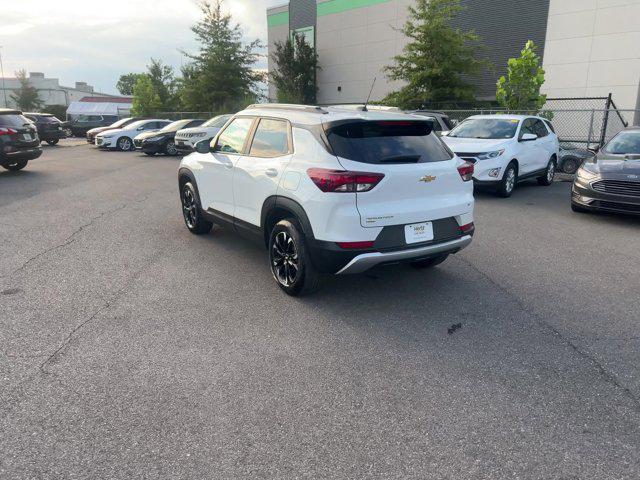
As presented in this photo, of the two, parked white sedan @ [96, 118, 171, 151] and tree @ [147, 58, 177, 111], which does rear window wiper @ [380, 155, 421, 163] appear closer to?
parked white sedan @ [96, 118, 171, 151]

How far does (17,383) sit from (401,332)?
2.88m

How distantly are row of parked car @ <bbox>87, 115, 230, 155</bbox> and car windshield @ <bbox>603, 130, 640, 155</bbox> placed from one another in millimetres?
12262

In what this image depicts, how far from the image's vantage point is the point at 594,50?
21.4 m

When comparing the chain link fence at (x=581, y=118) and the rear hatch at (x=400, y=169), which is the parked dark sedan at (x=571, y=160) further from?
the rear hatch at (x=400, y=169)

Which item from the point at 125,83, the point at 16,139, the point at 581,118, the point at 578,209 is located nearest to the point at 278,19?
the point at 581,118

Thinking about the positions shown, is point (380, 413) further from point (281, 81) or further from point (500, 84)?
point (281, 81)

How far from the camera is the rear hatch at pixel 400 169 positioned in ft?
13.7

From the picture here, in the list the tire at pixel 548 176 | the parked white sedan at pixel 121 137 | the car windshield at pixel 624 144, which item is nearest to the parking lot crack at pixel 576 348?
the car windshield at pixel 624 144

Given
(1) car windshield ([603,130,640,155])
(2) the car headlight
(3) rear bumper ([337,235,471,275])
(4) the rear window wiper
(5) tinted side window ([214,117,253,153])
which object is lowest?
(3) rear bumper ([337,235,471,275])

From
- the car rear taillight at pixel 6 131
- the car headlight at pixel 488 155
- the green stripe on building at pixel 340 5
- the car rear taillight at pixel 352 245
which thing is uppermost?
the green stripe on building at pixel 340 5

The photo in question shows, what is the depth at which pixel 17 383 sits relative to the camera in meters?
3.28

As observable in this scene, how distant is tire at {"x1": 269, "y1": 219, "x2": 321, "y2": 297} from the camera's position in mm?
4535

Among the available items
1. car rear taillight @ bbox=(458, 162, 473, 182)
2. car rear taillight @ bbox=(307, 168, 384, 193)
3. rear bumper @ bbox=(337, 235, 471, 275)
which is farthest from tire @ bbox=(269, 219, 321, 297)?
car rear taillight @ bbox=(458, 162, 473, 182)

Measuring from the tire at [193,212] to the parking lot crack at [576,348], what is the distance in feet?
12.8
